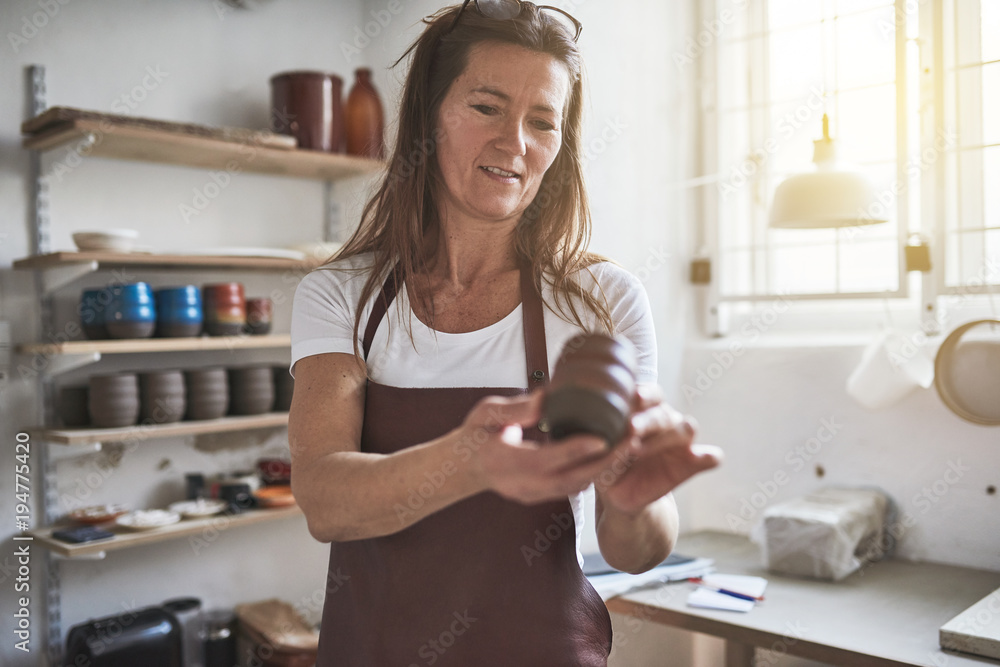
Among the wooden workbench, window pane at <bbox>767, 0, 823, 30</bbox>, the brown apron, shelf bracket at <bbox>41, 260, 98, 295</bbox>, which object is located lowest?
the wooden workbench

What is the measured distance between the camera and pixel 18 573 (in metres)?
2.03

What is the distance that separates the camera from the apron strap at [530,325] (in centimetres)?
107

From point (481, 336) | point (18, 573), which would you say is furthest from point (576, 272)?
point (18, 573)

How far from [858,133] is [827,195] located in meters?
0.76

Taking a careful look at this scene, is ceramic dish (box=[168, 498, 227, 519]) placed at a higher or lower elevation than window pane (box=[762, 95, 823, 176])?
lower

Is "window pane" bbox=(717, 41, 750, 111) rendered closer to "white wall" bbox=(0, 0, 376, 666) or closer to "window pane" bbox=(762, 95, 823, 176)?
"window pane" bbox=(762, 95, 823, 176)

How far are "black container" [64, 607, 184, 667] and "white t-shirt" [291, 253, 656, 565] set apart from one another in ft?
4.20

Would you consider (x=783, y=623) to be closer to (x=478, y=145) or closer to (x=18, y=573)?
(x=478, y=145)

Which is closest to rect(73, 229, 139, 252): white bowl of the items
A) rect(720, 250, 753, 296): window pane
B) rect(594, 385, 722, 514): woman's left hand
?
rect(594, 385, 722, 514): woman's left hand

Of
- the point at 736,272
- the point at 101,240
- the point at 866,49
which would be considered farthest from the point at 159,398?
the point at 866,49

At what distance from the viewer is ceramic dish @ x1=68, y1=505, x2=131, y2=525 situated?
2012 mm

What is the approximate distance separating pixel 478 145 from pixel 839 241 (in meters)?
1.86

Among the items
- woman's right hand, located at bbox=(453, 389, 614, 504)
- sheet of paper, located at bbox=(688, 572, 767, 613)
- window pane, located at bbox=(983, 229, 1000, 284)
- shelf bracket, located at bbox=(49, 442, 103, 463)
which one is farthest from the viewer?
window pane, located at bbox=(983, 229, 1000, 284)

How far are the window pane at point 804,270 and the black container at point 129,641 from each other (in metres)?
2.13
